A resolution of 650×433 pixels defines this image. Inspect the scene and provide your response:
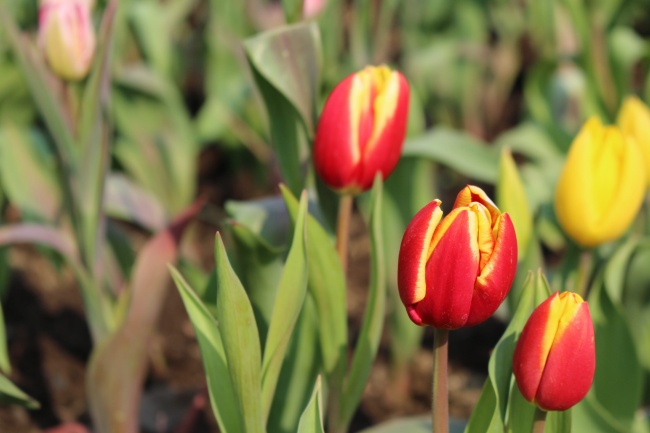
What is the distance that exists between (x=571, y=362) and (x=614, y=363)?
1.34ft

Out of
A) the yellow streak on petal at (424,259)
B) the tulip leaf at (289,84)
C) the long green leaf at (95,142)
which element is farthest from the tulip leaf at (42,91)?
the yellow streak on petal at (424,259)

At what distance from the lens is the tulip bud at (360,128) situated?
34.5 inches

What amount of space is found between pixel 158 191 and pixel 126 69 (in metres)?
0.29

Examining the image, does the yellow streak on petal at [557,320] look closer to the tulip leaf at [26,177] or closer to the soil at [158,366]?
the soil at [158,366]

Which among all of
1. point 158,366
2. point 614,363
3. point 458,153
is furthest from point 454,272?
point 158,366

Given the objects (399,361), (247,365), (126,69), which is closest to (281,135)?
(247,365)

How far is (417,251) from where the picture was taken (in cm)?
66

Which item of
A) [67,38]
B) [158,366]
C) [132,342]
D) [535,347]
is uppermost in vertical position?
[67,38]

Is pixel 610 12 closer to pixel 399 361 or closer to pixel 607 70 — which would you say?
pixel 607 70

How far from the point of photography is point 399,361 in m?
1.52

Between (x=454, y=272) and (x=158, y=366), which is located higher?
(x=454, y=272)

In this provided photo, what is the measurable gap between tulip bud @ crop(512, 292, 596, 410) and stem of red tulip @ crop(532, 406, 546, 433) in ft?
0.20

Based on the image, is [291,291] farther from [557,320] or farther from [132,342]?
[132,342]

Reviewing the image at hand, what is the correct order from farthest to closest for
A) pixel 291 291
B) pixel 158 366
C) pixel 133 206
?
pixel 158 366, pixel 133 206, pixel 291 291
